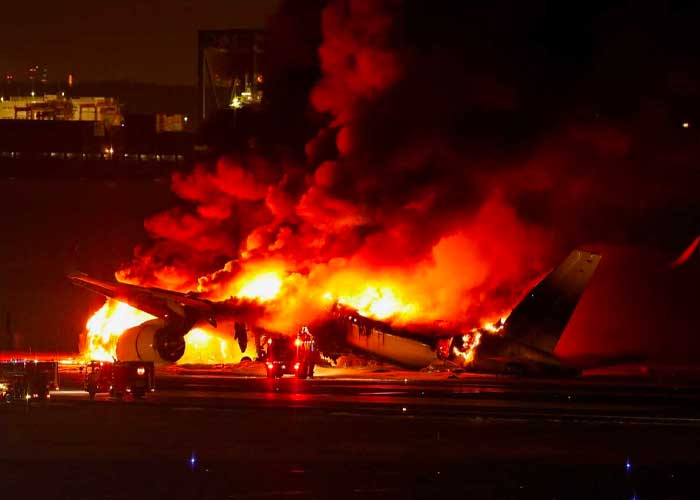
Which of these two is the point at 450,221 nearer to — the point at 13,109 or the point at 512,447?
the point at 512,447

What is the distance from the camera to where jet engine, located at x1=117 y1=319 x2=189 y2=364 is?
5553 centimetres

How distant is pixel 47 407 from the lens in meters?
36.6

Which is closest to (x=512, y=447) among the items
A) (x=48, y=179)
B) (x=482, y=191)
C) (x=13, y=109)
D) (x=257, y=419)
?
(x=257, y=419)

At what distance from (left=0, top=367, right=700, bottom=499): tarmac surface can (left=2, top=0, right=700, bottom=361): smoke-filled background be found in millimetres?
12632

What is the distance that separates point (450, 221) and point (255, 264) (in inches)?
371

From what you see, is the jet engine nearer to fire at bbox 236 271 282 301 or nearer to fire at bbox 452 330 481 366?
fire at bbox 236 271 282 301

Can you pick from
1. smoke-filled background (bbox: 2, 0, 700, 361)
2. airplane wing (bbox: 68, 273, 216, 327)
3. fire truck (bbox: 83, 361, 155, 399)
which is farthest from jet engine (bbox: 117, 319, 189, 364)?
fire truck (bbox: 83, 361, 155, 399)

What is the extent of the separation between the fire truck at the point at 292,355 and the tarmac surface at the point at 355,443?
5268mm

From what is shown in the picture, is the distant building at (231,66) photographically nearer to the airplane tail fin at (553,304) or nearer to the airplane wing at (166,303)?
the airplane wing at (166,303)

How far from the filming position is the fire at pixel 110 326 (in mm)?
59406

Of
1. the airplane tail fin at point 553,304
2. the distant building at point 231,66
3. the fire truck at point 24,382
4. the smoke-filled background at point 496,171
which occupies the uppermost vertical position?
the distant building at point 231,66

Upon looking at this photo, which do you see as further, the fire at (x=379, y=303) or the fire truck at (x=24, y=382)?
the fire at (x=379, y=303)

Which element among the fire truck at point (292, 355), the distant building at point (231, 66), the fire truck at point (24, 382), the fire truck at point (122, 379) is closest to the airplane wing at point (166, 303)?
the fire truck at point (292, 355)

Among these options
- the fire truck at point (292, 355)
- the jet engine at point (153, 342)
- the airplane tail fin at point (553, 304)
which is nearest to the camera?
the fire truck at point (292, 355)
